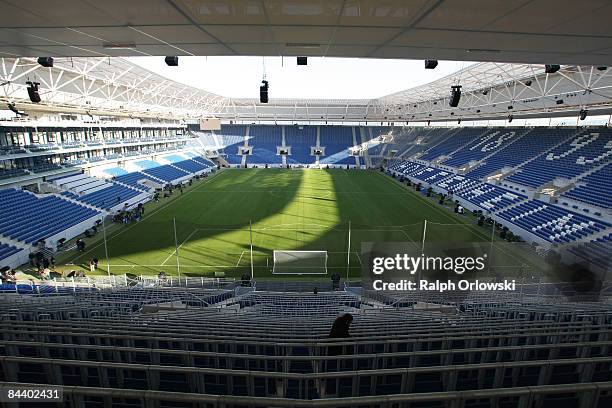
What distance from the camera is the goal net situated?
59.6ft

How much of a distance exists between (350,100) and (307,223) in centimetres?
3684

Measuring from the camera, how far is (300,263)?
18.8 m

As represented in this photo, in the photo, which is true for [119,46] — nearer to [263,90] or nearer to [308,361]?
[308,361]

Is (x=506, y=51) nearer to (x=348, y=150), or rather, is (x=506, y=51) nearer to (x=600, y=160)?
(x=600, y=160)

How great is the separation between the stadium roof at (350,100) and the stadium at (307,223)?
0.30 meters

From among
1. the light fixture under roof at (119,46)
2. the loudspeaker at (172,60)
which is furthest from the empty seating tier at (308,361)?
the loudspeaker at (172,60)

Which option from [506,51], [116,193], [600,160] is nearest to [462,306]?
[506,51]

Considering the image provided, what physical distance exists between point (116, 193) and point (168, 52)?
29412 mm

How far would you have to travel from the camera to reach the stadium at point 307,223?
3.79 metres

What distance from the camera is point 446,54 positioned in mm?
6406

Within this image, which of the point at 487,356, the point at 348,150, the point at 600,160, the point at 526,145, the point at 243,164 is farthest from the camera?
the point at 348,150

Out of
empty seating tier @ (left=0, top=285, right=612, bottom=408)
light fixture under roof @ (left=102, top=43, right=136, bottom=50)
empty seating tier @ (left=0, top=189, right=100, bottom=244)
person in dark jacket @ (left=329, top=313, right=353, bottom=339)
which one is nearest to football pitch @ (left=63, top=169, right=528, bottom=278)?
empty seating tier @ (left=0, top=189, right=100, bottom=244)

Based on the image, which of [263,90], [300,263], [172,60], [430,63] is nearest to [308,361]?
[430,63]

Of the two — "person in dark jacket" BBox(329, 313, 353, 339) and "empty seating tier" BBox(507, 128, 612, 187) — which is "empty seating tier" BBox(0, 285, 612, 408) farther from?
"empty seating tier" BBox(507, 128, 612, 187)
